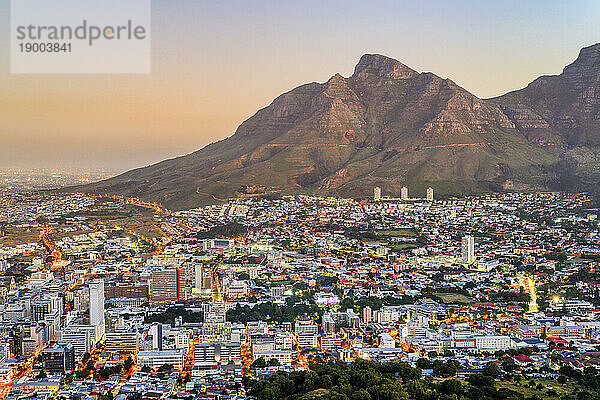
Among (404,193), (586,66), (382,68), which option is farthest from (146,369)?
(586,66)

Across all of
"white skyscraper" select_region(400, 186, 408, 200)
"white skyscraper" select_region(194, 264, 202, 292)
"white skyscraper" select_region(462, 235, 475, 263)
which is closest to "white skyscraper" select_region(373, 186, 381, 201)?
"white skyscraper" select_region(400, 186, 408, 200)

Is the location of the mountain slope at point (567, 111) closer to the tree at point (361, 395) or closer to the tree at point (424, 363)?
the tree at point (424, 363)

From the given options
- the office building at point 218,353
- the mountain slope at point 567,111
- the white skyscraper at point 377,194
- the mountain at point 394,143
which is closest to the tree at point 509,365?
the office building at point 218,353

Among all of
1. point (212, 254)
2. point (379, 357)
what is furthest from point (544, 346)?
point (212, 254)

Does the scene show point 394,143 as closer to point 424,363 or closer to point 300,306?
point 300,306

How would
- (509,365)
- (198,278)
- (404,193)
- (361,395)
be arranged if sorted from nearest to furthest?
(361,395) → (509,365) → (198,278) → (404,193)

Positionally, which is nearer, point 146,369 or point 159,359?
point 146,369
